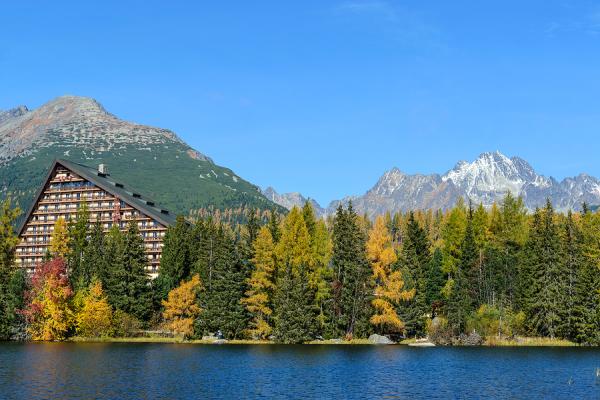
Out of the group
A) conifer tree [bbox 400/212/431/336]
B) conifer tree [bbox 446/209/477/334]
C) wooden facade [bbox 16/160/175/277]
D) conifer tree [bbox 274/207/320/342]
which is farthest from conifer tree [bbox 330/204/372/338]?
wooden facade [bbox 16/160/175/277]

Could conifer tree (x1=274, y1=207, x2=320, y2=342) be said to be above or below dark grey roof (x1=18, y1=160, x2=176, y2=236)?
below

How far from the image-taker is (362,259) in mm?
113375

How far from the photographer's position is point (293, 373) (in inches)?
2657

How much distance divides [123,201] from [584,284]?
108367 millimetres

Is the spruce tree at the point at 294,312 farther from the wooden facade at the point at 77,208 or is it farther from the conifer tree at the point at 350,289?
the wooden facade at the point at 77,208

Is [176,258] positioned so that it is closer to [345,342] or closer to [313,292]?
[313,292]

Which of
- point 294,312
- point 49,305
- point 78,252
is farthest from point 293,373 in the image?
point 78,252

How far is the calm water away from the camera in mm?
54781

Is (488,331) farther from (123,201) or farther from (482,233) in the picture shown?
(123,201)

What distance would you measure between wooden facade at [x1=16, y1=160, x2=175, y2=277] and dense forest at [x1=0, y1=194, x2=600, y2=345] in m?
41.7

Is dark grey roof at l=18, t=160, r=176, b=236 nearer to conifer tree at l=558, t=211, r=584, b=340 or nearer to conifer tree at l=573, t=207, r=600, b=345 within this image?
conifer tree at l=558, t=211, r=584, b=340

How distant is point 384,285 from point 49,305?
2181 inches

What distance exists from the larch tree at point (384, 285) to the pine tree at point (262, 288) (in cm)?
1652

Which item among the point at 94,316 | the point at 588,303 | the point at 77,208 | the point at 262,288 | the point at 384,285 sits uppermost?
the point at 77,208
